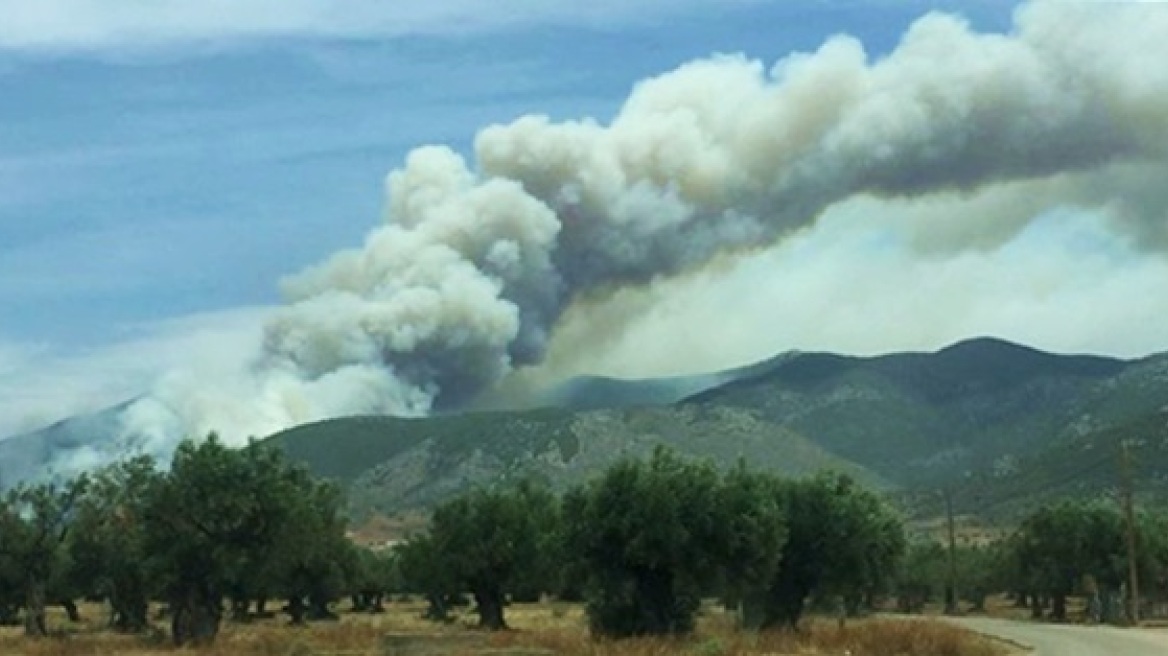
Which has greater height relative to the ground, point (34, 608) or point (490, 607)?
point (34, 608)

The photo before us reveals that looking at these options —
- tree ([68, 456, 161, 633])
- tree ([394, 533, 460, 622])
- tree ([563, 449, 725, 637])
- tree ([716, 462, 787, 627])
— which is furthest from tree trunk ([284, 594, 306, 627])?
tree ([716, 462, 787, 627])

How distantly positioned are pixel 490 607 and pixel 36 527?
73.2 ft

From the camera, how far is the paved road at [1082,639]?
189 ft

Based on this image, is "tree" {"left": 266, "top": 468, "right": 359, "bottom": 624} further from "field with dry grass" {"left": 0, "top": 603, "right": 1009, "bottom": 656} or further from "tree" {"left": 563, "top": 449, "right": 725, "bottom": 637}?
"tree" {"left": 563, "top": 449, "right": 725, "bottom": 637}

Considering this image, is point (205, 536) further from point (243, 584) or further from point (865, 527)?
point (865, 527)

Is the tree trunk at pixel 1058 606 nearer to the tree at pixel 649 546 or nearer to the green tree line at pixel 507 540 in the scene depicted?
the green tree line at pixel 507 540

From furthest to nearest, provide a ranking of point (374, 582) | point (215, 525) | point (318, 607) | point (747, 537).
Answer: point (374, 582), point (318, 607), point (215, 525), point (747, 537)

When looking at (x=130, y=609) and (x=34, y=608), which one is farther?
(x=130, y=609)

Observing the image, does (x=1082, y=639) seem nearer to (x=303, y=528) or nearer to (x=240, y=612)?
(x=303, y=528)

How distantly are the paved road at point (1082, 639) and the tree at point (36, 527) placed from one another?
43.7 metres

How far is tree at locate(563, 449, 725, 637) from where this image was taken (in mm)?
62562

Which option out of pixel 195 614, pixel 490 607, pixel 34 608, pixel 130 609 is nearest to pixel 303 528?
pixel 195 614

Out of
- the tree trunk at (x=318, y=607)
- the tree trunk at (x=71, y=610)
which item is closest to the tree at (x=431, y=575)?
the tree trunk at (x=318, y=607)

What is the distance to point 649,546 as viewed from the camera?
6244cm
